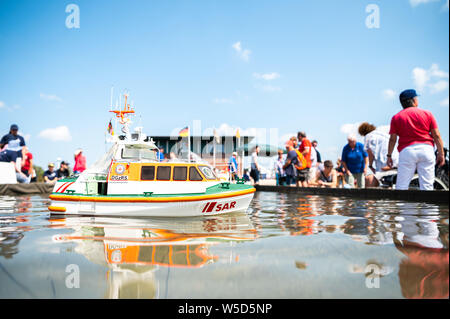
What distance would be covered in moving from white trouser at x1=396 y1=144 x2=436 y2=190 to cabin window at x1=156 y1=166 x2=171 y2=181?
14.8 feet

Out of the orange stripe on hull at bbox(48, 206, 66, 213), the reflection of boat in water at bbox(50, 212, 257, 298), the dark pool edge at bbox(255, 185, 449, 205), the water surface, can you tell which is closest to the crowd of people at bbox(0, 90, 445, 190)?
the dark pool edge at bbox(255, 185, 449, 205)

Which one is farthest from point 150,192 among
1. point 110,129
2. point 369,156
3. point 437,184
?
point 437,184

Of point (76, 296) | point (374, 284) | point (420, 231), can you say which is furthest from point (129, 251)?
point (420, 231)

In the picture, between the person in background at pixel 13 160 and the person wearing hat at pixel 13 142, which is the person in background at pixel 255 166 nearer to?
the person wearing hat at pixel 13 142

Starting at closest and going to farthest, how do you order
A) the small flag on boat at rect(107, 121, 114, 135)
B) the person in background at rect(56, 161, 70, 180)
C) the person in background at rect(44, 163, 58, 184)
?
the small flag on boat at rect(107, 121, 114, 135) < the person in background at rect(44, 163, 58, 184) < the person in background at rect(56, 161, 70, 180)

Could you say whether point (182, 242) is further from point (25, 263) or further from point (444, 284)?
point (444, 284)

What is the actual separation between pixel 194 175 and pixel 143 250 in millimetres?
3940

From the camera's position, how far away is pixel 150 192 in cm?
666

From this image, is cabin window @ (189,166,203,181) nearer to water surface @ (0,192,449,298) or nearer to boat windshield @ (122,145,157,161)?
boat windshield @ (122,145,157,161)

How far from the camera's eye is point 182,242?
136 inches

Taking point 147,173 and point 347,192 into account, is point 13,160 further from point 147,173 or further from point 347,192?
point 347,192

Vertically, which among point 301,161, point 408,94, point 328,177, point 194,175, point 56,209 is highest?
point 408,94

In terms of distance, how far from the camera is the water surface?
2010 millimetres
